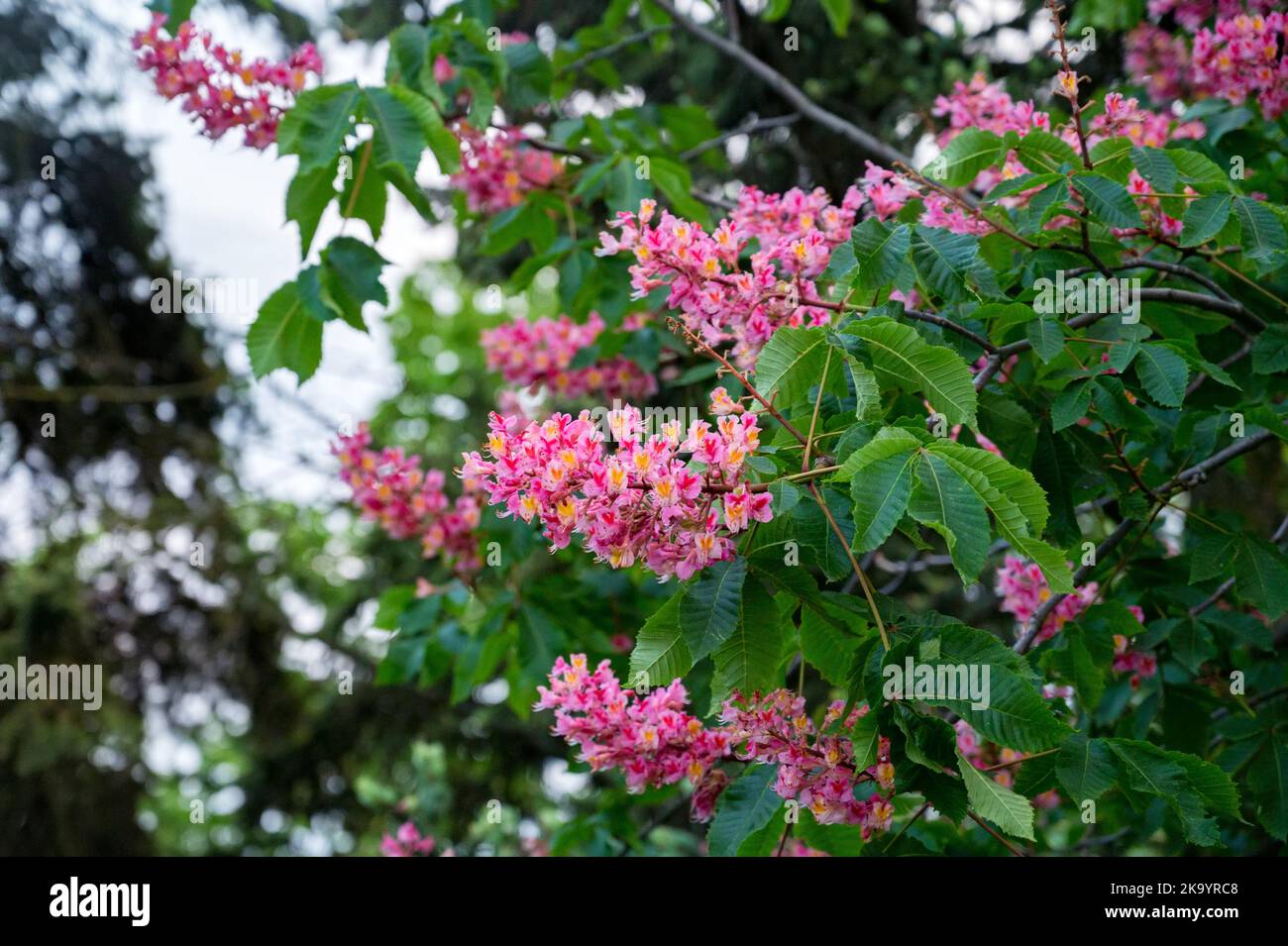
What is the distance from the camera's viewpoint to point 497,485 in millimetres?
2119

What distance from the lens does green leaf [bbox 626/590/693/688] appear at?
83.0 inches

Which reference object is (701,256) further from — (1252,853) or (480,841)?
(480,841)

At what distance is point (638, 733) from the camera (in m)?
2.56

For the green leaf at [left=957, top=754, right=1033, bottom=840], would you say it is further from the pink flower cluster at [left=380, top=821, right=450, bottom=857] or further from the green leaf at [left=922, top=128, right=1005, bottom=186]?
the pink flower cluster at [left=380, top=821, right=450, bottom=857]

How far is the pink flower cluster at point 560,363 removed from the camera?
436 cm

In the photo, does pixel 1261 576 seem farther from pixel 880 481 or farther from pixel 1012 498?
pixel 880 481

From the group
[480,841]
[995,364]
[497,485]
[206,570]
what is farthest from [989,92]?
[206,570]

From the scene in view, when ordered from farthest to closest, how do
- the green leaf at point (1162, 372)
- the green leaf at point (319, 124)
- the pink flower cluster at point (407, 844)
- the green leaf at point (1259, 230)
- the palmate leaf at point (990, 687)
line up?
the pink flower cluster at point (407, 844) → the green leaf at point (319, 124) → the green leaf at point (1259, 230) → the green leaf at point (1162, 372) → the palmate leaf at point (990, 687)

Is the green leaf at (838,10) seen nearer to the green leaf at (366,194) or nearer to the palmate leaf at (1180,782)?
the green leaf at (366,194)

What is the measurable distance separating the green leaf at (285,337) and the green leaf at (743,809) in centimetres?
180

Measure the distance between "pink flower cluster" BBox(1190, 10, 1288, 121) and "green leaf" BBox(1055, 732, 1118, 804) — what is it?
7.34 feet

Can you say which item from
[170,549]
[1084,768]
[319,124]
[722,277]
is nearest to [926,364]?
[722,277]

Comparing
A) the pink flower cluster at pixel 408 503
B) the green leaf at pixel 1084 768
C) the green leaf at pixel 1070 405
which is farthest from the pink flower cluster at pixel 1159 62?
the green leaf at pixel 1084 768
